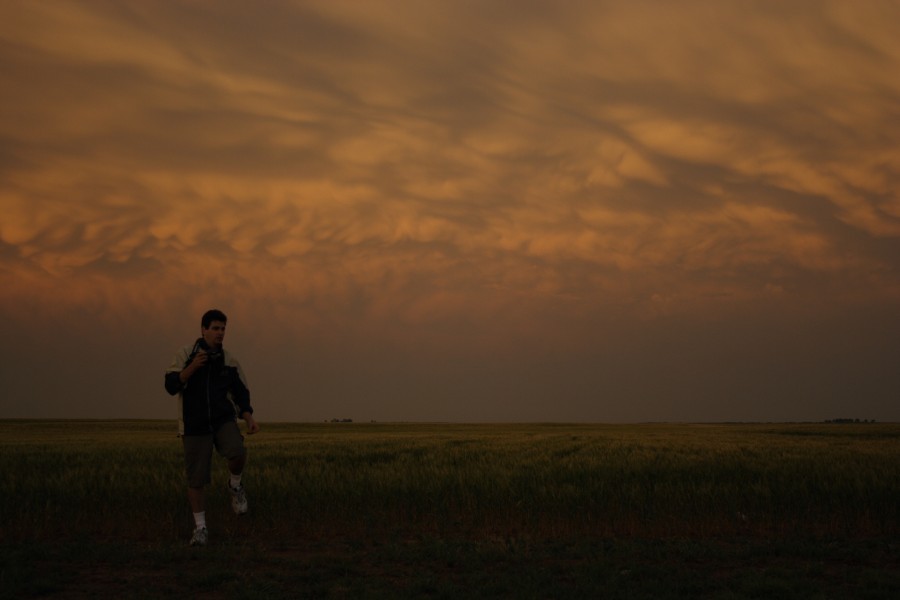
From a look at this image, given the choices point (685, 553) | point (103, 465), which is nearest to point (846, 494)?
point (685, 553)

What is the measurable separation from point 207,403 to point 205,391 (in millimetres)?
167

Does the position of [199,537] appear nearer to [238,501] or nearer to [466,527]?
[238,501]

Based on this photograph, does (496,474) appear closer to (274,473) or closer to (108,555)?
(274,473)

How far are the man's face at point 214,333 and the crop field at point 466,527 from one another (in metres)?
2.56

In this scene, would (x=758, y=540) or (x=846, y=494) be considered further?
(x=846, y=494)

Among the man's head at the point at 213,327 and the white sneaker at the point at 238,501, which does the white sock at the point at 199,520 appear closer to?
the white sneaker at the point at 238,501

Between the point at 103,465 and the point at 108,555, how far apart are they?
24.9 feet

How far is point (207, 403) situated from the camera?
33.8ft

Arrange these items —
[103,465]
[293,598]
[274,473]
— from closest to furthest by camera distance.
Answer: [293,598] → [274,473] → [103,465]

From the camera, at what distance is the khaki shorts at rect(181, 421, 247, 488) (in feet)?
33.4

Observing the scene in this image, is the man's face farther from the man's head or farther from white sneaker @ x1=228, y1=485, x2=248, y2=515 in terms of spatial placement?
white sneaker @ x1=228, y1=485, x2=248, y2=515

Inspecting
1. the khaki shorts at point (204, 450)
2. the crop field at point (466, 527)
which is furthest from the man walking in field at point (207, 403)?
the crop field at point (466, 527)

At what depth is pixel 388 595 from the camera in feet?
22.7

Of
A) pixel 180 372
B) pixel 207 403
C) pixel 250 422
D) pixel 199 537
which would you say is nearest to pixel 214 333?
pixel 180 372
